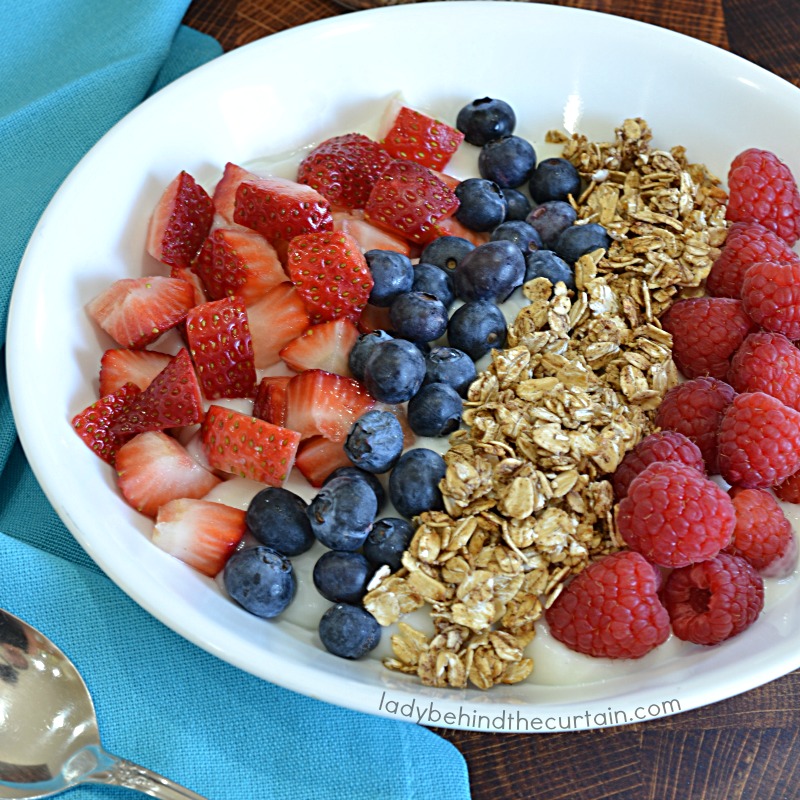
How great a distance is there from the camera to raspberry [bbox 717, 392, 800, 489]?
3.20 feet

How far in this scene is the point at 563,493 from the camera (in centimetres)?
102

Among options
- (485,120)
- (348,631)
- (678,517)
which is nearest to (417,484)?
(348,631)

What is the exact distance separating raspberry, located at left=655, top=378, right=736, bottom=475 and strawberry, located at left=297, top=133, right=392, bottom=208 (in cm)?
53

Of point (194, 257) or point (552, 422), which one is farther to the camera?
point (194, 257)

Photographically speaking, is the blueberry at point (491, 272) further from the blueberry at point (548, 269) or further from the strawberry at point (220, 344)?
the strawberry at point (220, 344)

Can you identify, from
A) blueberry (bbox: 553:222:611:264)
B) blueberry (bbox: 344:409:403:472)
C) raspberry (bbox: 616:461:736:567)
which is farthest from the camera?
blueberry (bbox: 553:222:611:264)

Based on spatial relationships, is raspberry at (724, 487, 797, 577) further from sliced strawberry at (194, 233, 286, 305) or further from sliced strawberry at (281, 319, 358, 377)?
sliced strawberry at (194, 233, 286, 305)

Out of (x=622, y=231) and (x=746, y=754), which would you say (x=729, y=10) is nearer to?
(x=622, y=231)

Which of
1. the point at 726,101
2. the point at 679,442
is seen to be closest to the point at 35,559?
the point at 679,442

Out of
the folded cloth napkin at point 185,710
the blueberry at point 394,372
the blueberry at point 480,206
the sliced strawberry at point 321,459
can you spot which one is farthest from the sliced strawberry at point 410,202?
the folded cloth napkin at point 185,710

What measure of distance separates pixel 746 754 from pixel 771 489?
0.99 ft

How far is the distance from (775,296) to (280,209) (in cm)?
63

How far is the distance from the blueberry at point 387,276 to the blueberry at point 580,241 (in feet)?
0.73

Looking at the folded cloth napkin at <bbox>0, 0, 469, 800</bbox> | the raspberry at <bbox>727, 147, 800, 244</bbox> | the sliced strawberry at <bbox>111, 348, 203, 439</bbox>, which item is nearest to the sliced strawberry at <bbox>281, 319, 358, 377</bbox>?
the sliced strawberry at <bbox>111, 348, 203, 439</bbox>
